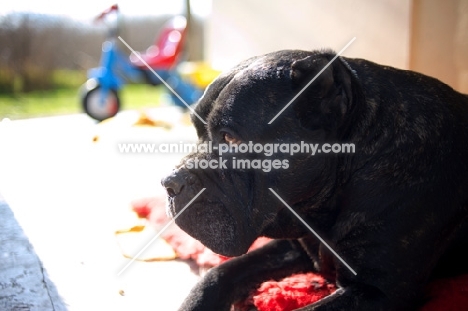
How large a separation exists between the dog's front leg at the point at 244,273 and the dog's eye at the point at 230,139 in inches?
23.2

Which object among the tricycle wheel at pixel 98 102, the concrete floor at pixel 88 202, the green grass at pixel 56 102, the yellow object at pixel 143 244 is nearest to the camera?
the concrete floor at pixel 88 202

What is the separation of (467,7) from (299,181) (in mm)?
2350

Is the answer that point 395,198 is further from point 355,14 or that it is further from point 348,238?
point 355,14

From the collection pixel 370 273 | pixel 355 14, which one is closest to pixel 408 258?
pixel 370 273

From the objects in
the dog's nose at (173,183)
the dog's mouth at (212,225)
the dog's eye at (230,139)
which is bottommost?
the dog's mouth at (212,225)

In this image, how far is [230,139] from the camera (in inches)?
80.6

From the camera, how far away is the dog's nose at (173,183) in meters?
2.03

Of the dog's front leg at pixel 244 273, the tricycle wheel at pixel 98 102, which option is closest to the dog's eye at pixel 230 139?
the dog's front leg at pixel 244 273

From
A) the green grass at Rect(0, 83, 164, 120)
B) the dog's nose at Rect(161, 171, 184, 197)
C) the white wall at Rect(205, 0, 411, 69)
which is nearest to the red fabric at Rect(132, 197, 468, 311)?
the dog's nose at Rect(161, 171, 184, 197)

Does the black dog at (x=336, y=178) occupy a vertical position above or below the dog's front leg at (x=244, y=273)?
above

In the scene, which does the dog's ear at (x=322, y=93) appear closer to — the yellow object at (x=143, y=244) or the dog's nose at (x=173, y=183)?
the dog's nose at (x=173, y=183)

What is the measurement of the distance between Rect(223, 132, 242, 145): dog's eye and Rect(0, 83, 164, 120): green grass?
6.09m

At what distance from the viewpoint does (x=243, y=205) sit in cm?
205

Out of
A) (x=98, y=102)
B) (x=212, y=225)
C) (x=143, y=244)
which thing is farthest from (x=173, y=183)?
(x=98, y=102)
